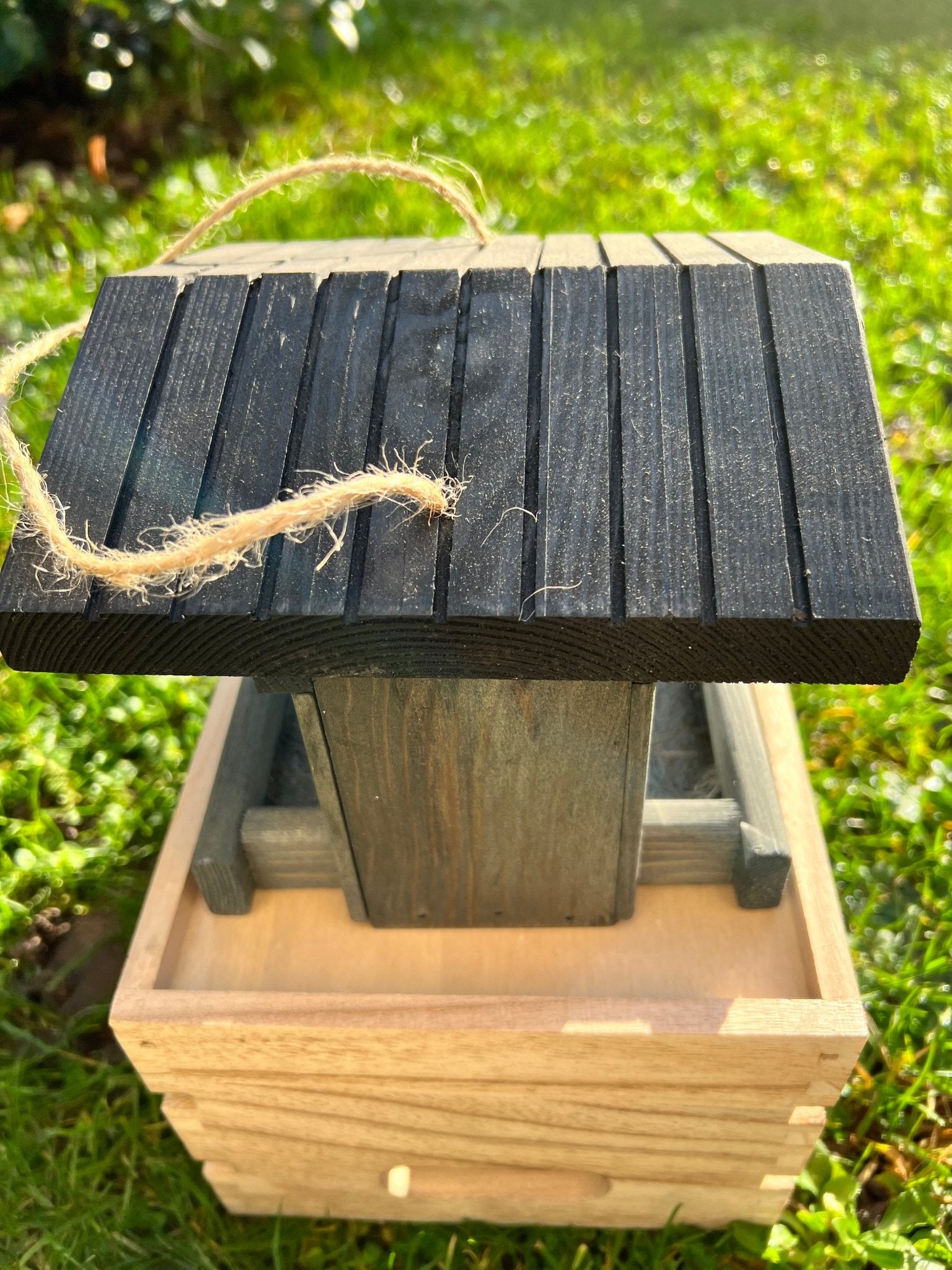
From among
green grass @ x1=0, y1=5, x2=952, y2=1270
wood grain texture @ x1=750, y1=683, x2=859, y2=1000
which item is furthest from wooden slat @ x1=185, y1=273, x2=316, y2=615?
green grass @ x1=0, y1=5, x2=952, y2=1270

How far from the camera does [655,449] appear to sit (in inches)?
33.3

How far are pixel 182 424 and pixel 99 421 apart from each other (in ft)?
0.25

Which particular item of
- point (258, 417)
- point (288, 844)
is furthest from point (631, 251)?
point (288, 844)

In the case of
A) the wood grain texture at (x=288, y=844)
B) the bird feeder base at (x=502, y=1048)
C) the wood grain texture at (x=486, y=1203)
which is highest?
the wood grain texture at (x=288, y=844)

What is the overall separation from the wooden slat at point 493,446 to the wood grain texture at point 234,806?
1.73ft

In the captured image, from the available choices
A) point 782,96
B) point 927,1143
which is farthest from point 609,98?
point 927,1143

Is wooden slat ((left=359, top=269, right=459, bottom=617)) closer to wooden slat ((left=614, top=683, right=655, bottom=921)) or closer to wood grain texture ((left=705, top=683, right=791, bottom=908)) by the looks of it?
wooden slat ((left=614, top=683, right=655, bottom=921))

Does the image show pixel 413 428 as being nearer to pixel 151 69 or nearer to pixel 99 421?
pixel 99 421

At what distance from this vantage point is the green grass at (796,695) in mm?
1349

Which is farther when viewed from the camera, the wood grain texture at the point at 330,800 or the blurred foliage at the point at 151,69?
the blurred foliage at the point at 151,69

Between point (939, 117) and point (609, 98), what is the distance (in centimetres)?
110

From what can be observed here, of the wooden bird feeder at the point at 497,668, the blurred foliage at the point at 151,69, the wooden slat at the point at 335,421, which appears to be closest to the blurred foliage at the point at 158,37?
the blurred foliage at the point at 151,69

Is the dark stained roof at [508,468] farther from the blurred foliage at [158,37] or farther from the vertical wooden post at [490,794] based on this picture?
the blurred foliage at [158,37]

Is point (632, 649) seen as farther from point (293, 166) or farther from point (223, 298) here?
point (293, 166)
